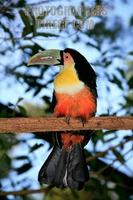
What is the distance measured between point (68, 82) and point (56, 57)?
236mm

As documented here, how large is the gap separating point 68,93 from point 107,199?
4.89 feet

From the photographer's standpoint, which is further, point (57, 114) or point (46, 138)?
point (46, 138)

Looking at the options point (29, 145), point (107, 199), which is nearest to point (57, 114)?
point (29, 145)

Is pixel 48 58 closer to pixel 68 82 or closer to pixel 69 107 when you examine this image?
pixel 68 82

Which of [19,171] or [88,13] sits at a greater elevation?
[88,13]

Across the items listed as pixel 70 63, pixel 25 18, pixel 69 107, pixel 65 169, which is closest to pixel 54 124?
pixel 69 107

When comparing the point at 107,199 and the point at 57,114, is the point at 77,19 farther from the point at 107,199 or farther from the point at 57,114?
the point at 107,199

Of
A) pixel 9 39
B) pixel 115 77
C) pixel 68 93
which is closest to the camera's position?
pixel 68 93

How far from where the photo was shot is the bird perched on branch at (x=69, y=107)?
355cm

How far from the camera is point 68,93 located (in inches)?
140

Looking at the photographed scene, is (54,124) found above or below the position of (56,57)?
below

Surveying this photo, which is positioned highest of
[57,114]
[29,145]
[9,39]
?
[9,39]

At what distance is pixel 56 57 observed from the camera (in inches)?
144

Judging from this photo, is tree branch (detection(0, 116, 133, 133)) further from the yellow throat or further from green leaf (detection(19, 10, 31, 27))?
green leaf (detection(19, 10, 31, 27))
